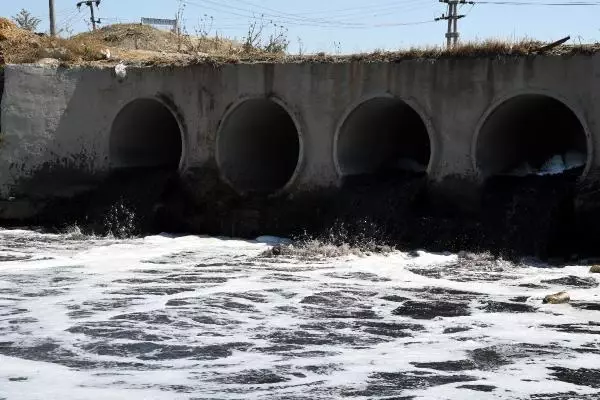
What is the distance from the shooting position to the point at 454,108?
1288cm

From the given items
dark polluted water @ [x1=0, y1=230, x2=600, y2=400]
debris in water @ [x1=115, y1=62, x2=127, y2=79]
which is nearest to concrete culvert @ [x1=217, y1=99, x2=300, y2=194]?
debris in water @ [x1=115, y1=62, x2=127, y2=79]

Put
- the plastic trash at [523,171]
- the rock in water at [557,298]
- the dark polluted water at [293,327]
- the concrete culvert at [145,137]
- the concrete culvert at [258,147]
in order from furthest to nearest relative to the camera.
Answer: the concrete culvert at [145,137]
the concrete culvert at [258,147]
the plastic trash at [523,171]
the rock in water at [557,298]
the dark polluted water at [293,327]

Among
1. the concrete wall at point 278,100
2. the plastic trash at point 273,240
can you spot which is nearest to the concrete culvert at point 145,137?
the concrete wall at point 278,100

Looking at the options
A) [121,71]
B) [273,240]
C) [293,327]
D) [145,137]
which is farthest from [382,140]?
[293,327]

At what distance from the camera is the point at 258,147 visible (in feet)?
51.6

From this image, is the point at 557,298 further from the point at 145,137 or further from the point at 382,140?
the point at 145,137

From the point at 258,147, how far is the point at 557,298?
757 cm

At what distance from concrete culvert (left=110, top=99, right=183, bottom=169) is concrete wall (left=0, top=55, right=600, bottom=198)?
0.75 ft

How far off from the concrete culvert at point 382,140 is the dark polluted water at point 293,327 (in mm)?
2111

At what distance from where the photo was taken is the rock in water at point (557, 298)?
9.24 meters

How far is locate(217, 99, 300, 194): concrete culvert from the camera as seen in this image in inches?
586

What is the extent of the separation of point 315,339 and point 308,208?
6165 millimetres

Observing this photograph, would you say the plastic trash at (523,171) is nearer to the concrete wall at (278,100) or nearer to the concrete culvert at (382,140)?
the concrete wall at (278,100)

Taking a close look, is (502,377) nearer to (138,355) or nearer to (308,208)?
(138,355)
